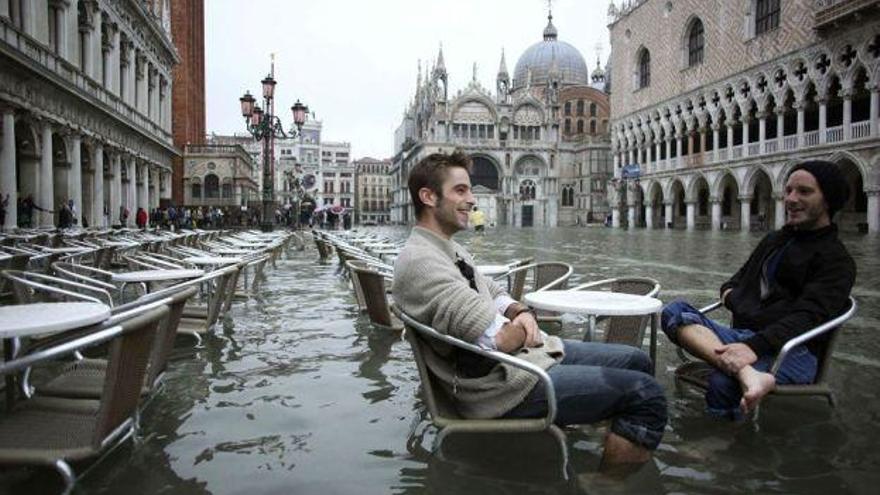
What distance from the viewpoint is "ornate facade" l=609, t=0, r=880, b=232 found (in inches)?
1177

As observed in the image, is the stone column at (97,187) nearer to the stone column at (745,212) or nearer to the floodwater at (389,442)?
the floodwater at (389,442)

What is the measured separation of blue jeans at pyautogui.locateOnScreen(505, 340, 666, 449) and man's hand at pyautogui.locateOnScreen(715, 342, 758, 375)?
61 cm

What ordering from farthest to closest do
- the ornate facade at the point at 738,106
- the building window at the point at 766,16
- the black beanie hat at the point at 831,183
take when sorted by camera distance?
the building window at the point at 766,16 → the ornate facade at the point at 738,106 → the black beanie hat at the point at 831,183

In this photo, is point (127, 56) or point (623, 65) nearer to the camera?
point (127, 56)

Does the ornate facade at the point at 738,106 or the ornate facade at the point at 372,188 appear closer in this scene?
the ornate facade at the point at 738,106

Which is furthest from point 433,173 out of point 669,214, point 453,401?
point 669,214

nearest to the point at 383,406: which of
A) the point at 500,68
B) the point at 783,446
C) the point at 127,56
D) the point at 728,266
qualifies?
the point at 783,446

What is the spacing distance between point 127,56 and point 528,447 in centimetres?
2956

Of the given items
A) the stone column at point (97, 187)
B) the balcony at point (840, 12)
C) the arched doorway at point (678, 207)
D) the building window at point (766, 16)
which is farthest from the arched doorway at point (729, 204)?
the stone column at point (97, 187)

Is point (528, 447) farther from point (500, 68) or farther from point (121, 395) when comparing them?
point (500, 68)

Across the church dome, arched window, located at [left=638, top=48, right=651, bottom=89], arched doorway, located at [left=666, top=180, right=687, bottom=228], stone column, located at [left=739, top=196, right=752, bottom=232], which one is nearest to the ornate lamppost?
stone column, located at [left=739, top=196, right=752, bottom=232]

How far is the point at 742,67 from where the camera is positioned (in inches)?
1481

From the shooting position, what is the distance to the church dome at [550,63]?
7994cm

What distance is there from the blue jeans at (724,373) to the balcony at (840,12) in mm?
29241
